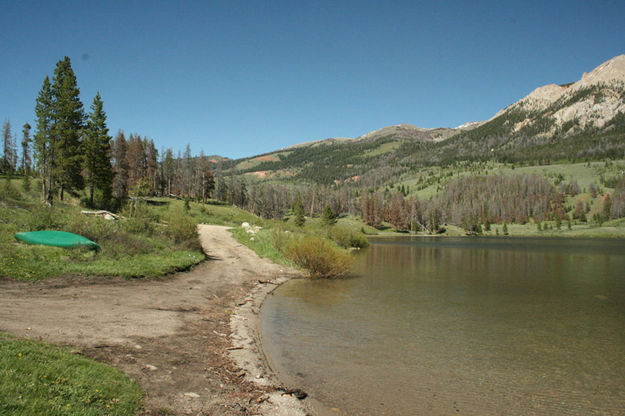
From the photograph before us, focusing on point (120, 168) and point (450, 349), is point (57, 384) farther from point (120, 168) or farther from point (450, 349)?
point (120, 168)

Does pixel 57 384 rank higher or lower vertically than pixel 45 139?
lower

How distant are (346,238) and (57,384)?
53117mm

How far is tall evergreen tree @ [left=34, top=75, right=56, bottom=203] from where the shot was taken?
43.8 metres

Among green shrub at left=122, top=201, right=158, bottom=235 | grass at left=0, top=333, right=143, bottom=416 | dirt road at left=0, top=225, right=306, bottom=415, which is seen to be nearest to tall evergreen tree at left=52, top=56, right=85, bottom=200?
green shrub at left=122, top=201, right=158, bottom=235

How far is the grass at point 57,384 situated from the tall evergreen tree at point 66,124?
→ 4582 cm

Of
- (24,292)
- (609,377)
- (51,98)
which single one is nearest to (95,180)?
(51,98)

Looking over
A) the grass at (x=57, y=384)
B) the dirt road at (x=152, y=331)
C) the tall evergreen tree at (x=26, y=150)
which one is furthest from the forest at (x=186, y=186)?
the grass at (x=57, y=384)

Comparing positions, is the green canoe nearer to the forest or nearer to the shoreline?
the shoreline

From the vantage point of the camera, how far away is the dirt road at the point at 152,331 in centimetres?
682

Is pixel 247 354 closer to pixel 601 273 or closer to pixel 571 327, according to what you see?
pixel 571 327

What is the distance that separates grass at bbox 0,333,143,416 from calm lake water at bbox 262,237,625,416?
392 cm

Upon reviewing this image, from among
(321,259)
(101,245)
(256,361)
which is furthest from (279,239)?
(256,361)

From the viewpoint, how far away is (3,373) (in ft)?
17.1

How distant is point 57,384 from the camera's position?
217 inches
